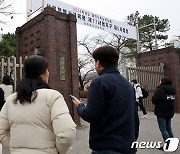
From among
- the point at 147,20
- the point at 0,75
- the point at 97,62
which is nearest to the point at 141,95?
the point at 0,75

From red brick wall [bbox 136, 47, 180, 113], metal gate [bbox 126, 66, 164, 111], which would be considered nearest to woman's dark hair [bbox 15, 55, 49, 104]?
metal gate [bbox 126, 66, 164, 111]

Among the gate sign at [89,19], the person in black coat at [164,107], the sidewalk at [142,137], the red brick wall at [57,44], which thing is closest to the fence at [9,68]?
the red brick wall at [57,44]

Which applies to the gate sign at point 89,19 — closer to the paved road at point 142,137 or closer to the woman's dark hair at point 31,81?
the paved road at point 142,137

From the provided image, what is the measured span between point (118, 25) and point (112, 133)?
14.1 metres

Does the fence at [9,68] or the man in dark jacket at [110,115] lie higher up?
the fence at [9,68]

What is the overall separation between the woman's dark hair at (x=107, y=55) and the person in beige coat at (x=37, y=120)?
23.6 inches

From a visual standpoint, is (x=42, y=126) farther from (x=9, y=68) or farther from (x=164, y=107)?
(x=9, y=68)

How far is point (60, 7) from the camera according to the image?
12.3 metres

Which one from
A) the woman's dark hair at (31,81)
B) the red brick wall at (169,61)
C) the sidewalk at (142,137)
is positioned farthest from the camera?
the red brick wall at (169,61)

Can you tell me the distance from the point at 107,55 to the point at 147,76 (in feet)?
42.3

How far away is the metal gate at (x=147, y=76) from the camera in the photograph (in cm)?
1443

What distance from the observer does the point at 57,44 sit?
Answer: 9.39 m

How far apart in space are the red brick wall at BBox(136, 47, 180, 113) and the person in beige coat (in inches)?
563

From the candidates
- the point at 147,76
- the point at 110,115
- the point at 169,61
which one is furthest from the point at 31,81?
the point at 169,61
